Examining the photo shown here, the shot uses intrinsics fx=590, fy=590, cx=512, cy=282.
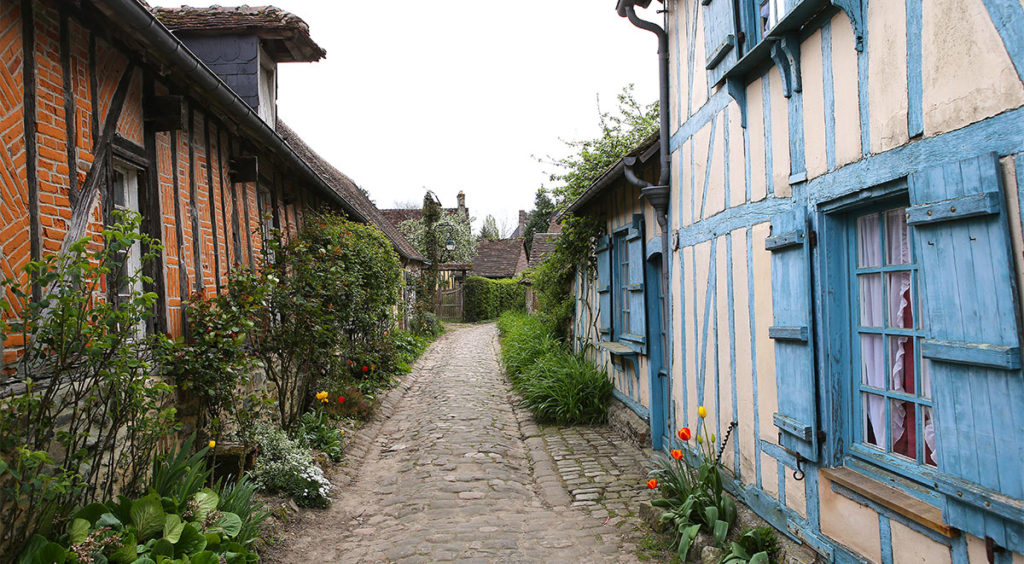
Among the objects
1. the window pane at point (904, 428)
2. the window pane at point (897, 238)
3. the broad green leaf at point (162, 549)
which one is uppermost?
the window pane at point (897, 238)

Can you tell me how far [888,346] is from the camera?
2828mm

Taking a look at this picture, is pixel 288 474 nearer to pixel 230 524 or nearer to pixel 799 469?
pixel 230 524

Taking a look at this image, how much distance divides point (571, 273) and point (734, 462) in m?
6.59

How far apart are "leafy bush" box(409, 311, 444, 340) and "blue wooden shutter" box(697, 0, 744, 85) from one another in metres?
14.2

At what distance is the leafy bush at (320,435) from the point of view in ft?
20.2

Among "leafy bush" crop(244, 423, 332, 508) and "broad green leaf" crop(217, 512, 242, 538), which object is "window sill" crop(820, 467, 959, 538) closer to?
"broad green leaf" crop(217, 512, 242, 538)

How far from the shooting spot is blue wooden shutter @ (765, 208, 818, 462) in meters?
3.21

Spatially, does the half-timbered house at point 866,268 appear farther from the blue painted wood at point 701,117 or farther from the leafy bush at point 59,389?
the leafy bush at point 59,389

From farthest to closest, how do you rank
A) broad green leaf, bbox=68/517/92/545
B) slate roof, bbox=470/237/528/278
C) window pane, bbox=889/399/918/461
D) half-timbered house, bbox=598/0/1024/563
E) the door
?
slate roof, bbox=470/237/528/278 → the door → broad green leaf, bbox=68/517/92/545 → window pane, bbox=889/399/918/461 → half-timbered house, bbox=598/0/1024/563

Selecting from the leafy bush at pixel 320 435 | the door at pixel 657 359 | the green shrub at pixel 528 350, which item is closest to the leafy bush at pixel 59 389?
the leafy bush at pixel 320 435

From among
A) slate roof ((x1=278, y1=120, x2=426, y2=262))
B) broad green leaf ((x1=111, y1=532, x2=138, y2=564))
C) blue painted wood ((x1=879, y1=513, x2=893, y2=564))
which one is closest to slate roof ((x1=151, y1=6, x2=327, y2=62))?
slate roof ((x1=278, y1=120, x2=426, y2=262))

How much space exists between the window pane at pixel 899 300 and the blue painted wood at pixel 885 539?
88cm

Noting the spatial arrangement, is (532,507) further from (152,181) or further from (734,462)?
(152,181)

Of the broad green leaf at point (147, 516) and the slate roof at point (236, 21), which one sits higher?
the slate roof at point (236, 21)
